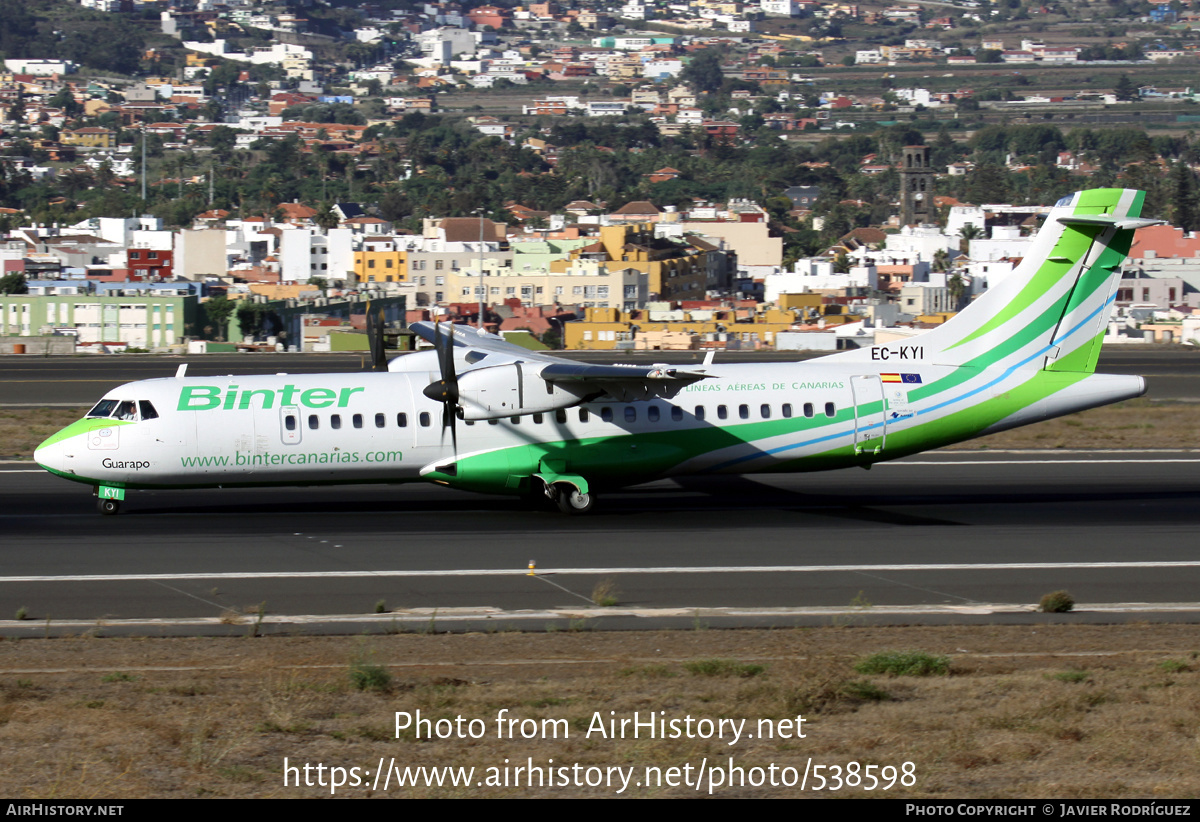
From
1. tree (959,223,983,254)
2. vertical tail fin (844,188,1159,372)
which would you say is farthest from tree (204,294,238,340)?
tree (959,223,983,254)

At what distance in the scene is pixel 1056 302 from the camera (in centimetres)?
2762

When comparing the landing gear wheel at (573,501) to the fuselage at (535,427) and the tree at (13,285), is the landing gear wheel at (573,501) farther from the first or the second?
the tree at (13,285)

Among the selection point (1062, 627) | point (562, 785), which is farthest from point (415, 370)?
point (562, 785)

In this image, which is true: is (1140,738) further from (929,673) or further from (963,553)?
(963,553)

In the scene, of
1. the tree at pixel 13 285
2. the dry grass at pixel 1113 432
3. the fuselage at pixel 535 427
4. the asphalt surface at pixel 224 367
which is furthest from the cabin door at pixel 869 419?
the tree at pixel 13 285

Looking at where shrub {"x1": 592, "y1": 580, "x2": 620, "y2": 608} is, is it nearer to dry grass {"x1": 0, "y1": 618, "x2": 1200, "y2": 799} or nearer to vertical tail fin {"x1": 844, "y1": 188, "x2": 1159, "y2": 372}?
dry grass {"x1": 0, "y1": 618, "x2": 1200, "y2": 799}

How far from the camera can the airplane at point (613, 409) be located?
2552cm

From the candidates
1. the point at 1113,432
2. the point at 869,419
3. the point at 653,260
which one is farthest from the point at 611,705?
the point at 653,260

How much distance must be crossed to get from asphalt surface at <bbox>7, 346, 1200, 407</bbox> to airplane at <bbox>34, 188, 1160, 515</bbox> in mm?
23304

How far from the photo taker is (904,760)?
490 inches

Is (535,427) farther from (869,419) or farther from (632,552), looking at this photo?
(869,419)

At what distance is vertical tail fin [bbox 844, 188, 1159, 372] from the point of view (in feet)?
90.0

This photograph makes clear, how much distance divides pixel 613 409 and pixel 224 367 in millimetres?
36799
